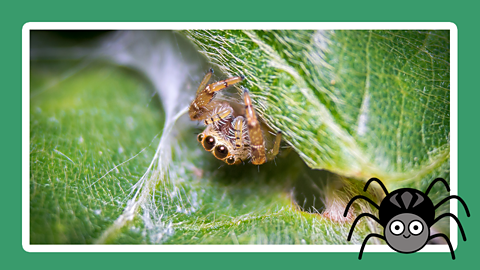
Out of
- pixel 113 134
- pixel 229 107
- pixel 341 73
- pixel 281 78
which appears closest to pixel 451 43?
pixel 341 73

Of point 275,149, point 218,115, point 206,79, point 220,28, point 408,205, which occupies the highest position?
point 220,28

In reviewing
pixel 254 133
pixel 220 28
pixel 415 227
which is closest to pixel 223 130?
pixel 254 133

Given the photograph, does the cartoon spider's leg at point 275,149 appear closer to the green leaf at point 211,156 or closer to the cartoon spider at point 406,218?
the green leaf at point 211,156

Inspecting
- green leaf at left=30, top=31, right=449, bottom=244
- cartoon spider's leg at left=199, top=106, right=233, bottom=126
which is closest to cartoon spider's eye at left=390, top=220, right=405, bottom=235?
green leaf at left=30, top=31, right=449, bottom=244

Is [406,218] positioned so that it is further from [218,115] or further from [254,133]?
[218,115]

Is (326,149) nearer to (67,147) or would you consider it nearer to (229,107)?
(229,107)

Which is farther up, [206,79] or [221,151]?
[206,79]

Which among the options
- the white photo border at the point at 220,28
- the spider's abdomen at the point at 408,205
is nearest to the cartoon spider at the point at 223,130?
the white photo border at the point at 220,28
